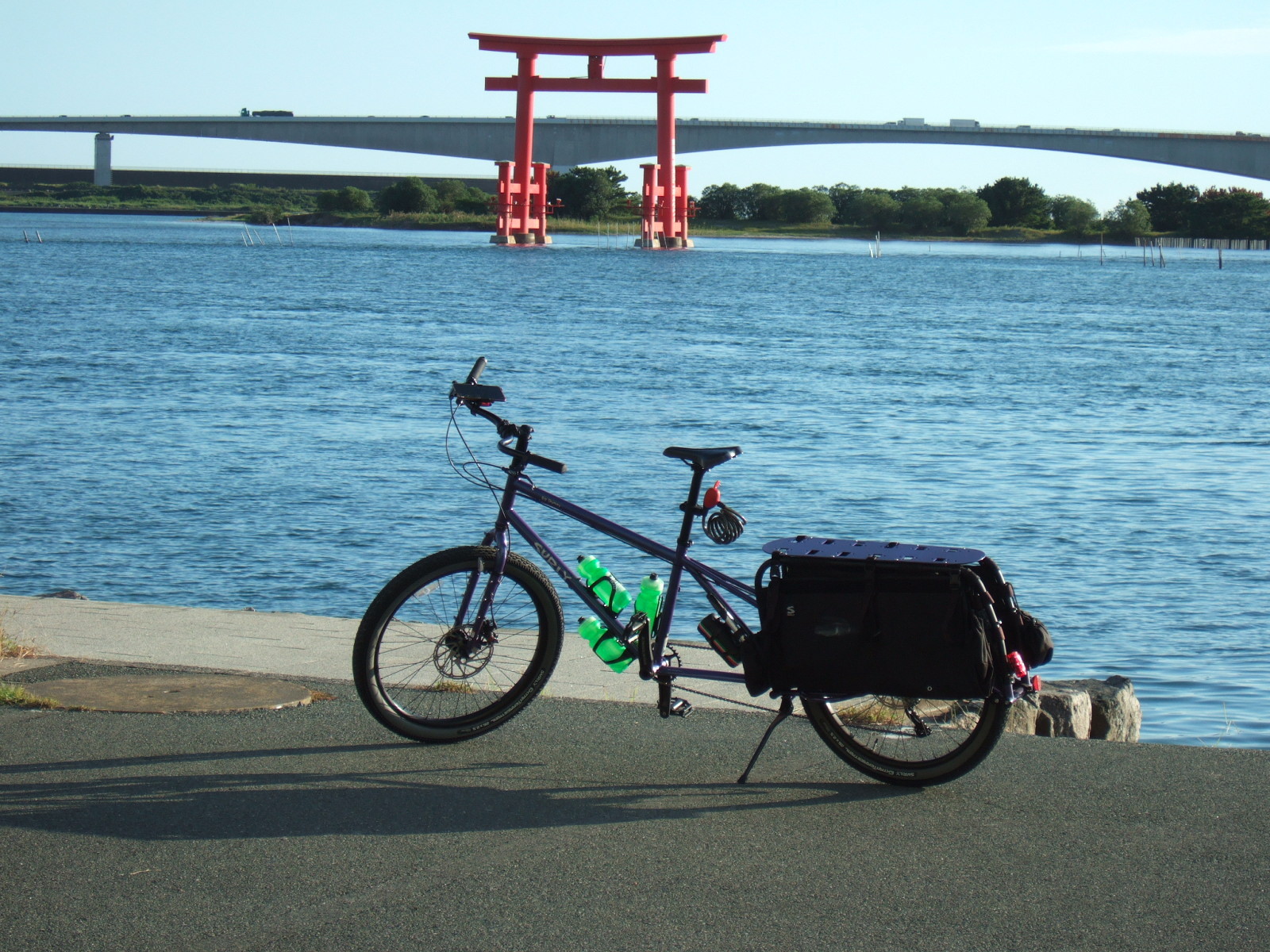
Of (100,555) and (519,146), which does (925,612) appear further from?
(519,146)

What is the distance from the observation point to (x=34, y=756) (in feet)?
15.9

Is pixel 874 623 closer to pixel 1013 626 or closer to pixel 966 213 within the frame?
pixel 1013 626

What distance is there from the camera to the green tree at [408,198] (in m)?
140

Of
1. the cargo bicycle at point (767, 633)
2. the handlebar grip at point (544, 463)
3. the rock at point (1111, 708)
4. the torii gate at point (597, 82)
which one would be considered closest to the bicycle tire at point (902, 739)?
the cargo bicycle at point (767, 633)

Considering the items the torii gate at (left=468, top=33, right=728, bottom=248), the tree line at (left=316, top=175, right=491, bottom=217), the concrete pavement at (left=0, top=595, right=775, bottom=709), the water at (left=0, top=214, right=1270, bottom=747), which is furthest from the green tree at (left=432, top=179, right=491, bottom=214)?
the concrete pavement at (left=0, top=595, right=775, bottom=709)

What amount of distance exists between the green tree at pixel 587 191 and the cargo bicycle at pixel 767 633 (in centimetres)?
13288

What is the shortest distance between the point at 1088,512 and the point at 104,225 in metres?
135

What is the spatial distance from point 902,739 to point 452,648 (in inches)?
62.4

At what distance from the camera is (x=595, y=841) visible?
4164 millimetres

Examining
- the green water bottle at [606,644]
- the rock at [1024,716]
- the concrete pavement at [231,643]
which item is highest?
the green water bottle at [606,644]

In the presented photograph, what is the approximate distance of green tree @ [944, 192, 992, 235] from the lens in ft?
455

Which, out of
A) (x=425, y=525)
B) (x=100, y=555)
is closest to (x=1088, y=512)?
(x=425, y=525)

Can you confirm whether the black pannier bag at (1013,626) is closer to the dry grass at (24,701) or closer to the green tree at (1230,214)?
the dry grass at (24,701)

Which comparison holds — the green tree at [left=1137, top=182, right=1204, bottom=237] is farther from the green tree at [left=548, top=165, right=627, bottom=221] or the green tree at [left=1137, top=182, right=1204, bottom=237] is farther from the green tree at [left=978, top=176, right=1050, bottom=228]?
the green tree at [left=548, top=165, right=627, bottom=221]
